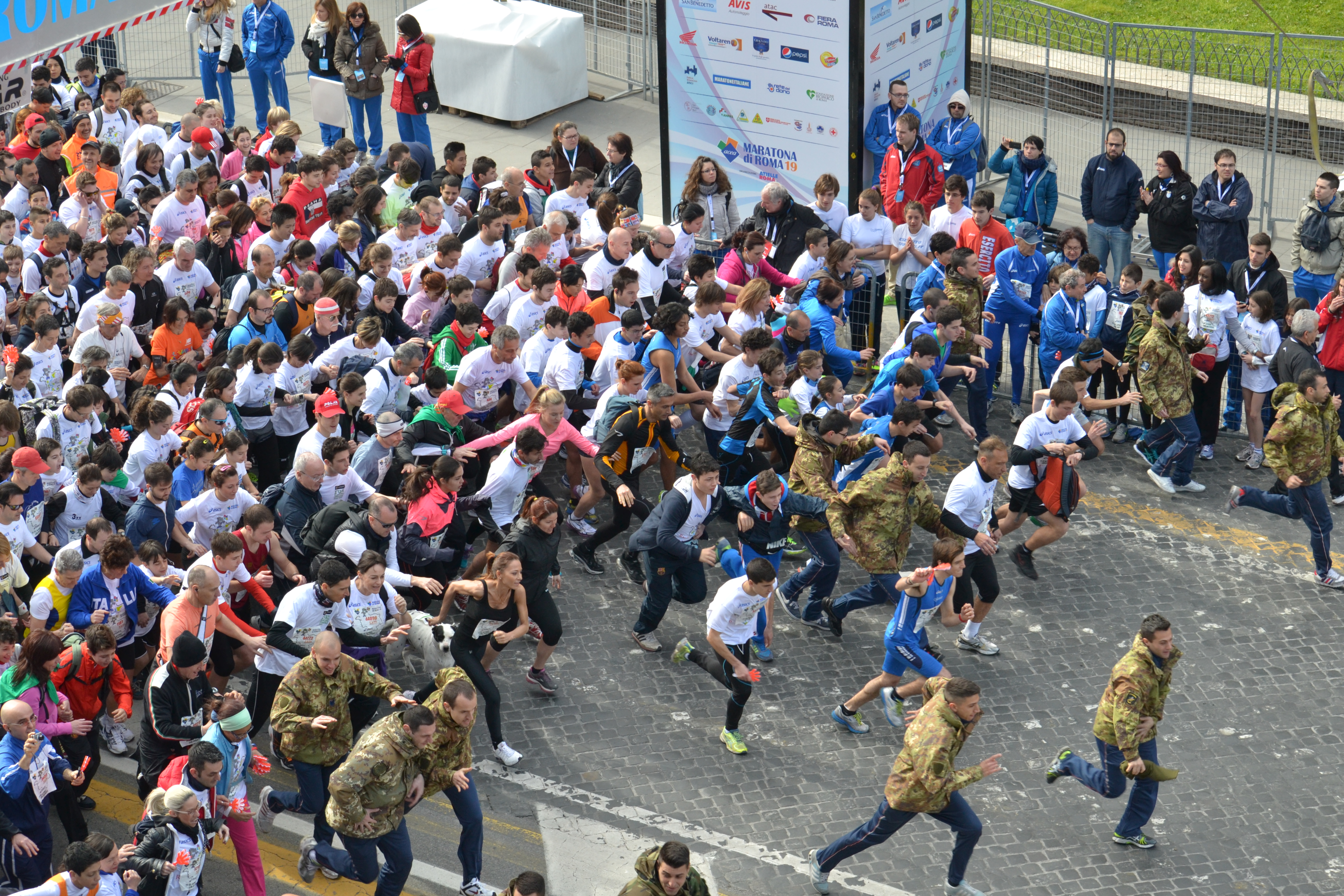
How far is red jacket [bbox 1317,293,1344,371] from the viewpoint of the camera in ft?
41.3

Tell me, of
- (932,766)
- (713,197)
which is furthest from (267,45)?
(932,766)

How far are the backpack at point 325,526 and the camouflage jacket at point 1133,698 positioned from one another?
489 centimetres

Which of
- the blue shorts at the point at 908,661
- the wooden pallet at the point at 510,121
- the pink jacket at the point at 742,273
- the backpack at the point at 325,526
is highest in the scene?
the pink jacket at the point at 742,273

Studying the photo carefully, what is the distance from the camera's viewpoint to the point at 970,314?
13141 mm

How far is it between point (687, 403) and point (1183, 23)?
1299cm

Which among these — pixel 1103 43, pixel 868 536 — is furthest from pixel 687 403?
pixel 1103 43

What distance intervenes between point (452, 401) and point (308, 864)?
3817 mm

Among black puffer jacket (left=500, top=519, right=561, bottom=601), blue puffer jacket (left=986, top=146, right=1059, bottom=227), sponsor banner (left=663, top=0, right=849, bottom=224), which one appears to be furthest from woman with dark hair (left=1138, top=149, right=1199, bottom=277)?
black puffer jacket (left=500, top=519, right=561, bottom=601)

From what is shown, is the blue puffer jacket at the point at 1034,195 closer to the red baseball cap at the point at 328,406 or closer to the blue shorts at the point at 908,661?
the blue shorts at the point at 908,661

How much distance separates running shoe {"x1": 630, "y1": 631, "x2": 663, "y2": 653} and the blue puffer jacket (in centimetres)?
710

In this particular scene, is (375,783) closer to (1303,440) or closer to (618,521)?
(618,521)

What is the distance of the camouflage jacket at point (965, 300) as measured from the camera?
13086mm

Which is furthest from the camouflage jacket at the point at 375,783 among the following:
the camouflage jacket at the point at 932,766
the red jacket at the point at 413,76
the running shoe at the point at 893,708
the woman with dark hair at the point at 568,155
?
the red jacket at the point at 413,76

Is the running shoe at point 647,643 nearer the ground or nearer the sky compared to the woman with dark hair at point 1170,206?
nearer the ground
